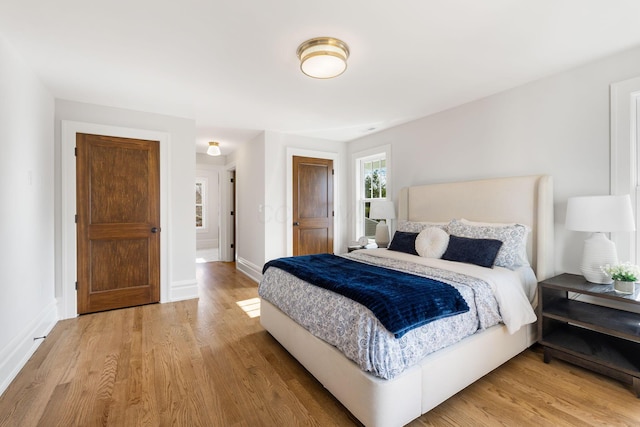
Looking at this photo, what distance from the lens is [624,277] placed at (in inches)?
77.6

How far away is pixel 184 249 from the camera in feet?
12.6

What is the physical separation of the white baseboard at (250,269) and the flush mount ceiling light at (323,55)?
3.22 metres

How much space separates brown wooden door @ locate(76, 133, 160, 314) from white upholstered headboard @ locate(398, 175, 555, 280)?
335 cm

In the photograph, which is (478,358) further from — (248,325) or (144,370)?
(144,370)

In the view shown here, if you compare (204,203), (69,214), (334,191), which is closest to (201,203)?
(204,203)

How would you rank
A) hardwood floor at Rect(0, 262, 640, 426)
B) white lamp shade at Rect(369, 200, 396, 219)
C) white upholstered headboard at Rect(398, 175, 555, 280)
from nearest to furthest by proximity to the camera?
hardwood floor at Rect(0, 262, 640, 426) < white upholstered headboard at Rect(398, 175, 555, 280) < white lamp shade at Rect(369, 200, 396, 219)

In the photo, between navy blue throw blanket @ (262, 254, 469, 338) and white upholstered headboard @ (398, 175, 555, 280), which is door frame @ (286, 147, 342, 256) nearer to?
white upholstered headboard @ (398, 175, 555, 280)

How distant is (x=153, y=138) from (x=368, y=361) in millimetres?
3536

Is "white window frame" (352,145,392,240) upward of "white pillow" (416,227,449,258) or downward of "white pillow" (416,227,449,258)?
upward

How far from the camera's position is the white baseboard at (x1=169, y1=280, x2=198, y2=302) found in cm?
374

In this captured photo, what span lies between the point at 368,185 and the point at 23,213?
4156 mm

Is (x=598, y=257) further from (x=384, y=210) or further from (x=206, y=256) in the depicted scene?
(x=206, y=256)

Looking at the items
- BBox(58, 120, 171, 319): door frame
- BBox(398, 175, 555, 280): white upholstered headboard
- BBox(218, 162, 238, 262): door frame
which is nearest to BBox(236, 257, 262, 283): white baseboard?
BBox(218, 162, 238, 262): door frame

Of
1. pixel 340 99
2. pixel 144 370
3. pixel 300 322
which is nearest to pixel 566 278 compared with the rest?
pixel 300 322
